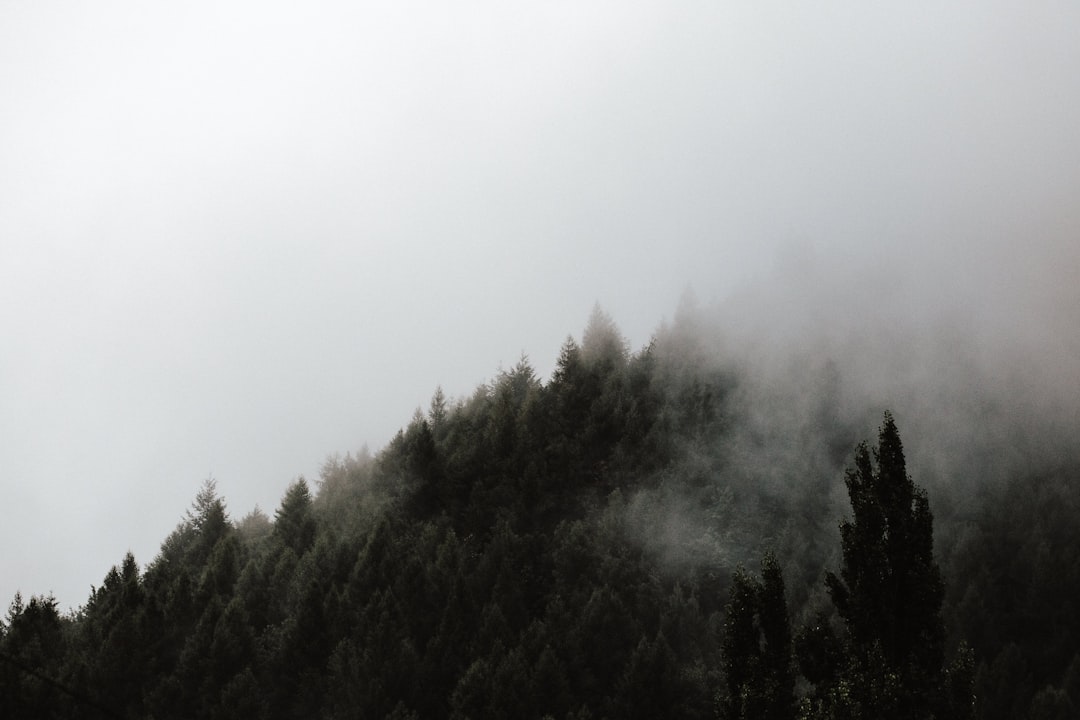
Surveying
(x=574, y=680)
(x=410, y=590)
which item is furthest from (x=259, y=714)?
(x=574, y=680)

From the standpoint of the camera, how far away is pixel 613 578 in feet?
238

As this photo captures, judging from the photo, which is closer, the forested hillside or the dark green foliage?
the dark green foliage

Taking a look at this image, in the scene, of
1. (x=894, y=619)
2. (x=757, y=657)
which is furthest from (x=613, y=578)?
(x=894, y=619)

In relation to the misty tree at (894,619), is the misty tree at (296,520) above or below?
above

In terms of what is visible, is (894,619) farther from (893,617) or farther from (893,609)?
(893,609)

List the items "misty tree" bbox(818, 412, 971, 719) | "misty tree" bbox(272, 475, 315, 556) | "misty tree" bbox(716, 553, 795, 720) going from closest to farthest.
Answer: "misty tree" bbox(818, 412, 971, 719)
"misty tree" bbox(716, 553, 795, 720)
"misty tree" bbox(272, 475, 315, 556)

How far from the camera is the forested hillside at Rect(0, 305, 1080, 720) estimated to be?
37344 millimetres

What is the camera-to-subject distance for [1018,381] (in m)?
90.7

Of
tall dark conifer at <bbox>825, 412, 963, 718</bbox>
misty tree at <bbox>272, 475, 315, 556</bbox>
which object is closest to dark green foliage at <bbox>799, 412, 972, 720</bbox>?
tall dark conifer at <bbox>825, 412, 963, 718</bbox>

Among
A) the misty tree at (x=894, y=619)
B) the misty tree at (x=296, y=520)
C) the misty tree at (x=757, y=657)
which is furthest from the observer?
the misty tree at (x=296, y=520)

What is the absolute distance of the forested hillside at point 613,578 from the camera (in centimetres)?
3734

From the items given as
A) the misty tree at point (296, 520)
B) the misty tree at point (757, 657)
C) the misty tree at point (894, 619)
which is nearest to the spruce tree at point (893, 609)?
the misty tree at point (894, 619)

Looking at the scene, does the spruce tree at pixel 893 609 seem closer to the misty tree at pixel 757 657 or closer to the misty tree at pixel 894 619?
the misty tree at pixel 894 619

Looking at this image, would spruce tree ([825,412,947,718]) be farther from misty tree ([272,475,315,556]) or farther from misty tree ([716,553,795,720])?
misty tree ([272,475,315,556])
